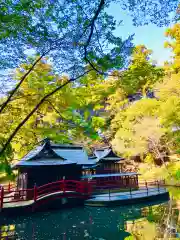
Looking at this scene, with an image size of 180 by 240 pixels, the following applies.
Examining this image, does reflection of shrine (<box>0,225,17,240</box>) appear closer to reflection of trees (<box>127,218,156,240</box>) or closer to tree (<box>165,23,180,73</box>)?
reflection of trees (<box>127,218,156,240</box>)

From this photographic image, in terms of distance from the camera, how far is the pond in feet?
24.2

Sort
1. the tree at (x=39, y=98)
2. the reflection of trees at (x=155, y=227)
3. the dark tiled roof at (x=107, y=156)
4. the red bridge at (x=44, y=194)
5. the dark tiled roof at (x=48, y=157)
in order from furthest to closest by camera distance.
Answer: the dark tiled roof at (x=107, y=156), the dark tiled roof at (x=48, y=157), the red bridge at (x=44, y=194), the reflection of trees at (x=155, y=227), the tree at (x=39, y=98)

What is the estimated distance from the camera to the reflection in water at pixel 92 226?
7.37 meters

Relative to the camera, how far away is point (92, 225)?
8.93m

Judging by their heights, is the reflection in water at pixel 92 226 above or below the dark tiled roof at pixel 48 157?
below

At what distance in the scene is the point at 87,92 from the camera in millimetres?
5805

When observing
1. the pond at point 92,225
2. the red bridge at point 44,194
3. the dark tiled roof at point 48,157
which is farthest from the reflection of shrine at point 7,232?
the dark tiled roof at point 48,157

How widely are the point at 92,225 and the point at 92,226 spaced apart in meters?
0.17

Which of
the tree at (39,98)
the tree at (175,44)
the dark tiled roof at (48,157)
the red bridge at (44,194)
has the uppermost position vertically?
the tree at (175,44)

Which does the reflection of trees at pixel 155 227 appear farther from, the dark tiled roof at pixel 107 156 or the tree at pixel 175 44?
the tree at pixel 175 44

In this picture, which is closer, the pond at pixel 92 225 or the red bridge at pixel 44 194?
the pond at pixel 92 225

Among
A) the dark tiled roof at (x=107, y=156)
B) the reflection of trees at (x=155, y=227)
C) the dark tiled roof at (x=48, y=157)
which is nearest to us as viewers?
the reflection of trees at (x=155, y=227)

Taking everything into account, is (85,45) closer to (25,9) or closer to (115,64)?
(115,64)

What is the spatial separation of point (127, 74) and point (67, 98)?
1698 millimetres
